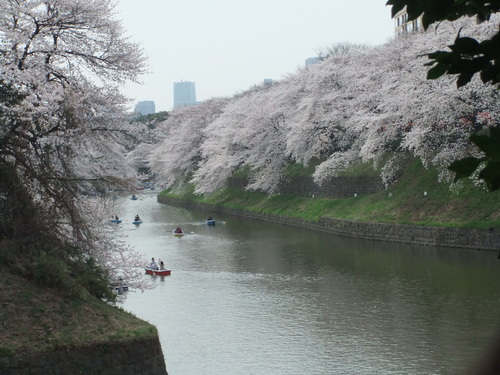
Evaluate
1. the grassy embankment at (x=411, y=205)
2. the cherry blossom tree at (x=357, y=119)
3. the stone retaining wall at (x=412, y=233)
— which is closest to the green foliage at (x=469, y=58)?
the cherry blossom tree at (x=357, y=119)

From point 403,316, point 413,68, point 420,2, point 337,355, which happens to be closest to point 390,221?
point 413,68

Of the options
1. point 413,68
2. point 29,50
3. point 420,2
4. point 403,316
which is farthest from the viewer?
point 413,68

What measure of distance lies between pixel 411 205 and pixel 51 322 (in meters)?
22.2

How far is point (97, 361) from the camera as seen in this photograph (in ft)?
32.2

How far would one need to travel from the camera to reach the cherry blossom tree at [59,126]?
11914mm

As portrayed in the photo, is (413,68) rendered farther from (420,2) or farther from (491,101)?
(420,2)

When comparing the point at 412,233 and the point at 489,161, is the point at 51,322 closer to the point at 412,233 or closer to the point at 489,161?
the point at 489,161

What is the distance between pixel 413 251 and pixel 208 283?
8.60 m

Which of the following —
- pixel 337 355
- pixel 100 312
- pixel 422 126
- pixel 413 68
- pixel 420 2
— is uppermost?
pixel 413 68

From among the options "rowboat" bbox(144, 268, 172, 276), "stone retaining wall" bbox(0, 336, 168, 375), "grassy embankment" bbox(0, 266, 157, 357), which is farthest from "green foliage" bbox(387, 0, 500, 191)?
"rowboat" bbox(144, 268, 172, 276)

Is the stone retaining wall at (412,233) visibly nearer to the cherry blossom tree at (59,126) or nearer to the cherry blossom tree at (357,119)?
the cherry blossom tree at (357,119)

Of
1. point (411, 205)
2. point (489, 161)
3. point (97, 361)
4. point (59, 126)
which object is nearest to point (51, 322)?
point (97, 361)

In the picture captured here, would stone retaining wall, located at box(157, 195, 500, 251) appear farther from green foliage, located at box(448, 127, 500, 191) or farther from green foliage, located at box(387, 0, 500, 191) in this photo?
green foliage, located at box(448, 127, 500, 191)

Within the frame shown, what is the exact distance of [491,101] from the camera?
23953 mm
